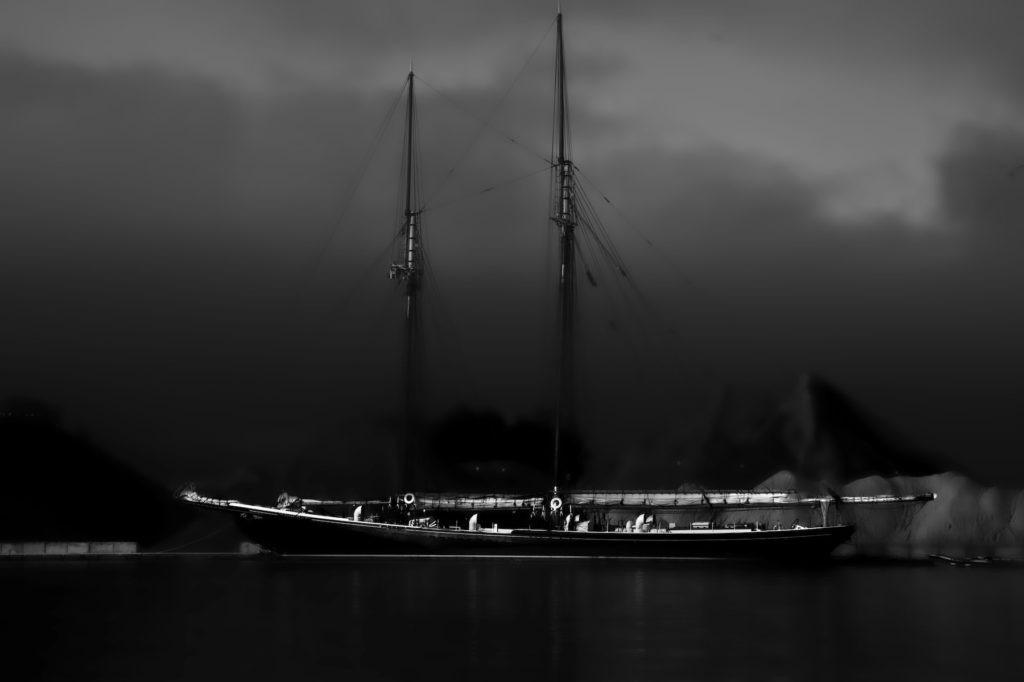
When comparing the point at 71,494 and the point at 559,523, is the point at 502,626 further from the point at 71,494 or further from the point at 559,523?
the point at 71,494

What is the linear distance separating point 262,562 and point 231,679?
5018 cm

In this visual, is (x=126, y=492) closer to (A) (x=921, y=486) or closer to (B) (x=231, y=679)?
(A) (x=921, y=486)

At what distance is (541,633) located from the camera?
36750 millimetres

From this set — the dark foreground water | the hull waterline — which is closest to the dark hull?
the hull waterline

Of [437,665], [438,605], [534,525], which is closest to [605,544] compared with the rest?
[534,525]

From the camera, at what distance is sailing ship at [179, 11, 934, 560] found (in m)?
79.2

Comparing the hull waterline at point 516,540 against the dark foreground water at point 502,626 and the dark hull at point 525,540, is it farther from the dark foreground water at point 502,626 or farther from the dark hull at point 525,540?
the dark foreground water at point 502,626

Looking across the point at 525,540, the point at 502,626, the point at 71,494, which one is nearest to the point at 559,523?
the point at 525,540

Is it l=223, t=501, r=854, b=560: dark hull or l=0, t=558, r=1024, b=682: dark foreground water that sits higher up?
l=223, t=501, r=854, b=560: dark hull

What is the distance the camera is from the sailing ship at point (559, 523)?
3118 inches

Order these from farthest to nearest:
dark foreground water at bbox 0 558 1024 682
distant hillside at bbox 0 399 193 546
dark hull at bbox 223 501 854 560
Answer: distant hillside at bbox 0 399 193 546 → dark hull at bbox 223 501 854 560 → dark foreground water at bbox 0 558 1024 682

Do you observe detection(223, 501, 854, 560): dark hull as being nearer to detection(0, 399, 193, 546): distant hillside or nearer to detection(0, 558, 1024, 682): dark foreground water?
detection(0, 558, 1024, 682): dark foreground water

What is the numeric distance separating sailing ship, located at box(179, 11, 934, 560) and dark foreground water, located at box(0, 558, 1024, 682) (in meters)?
12.9

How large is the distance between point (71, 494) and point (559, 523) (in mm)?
83902
